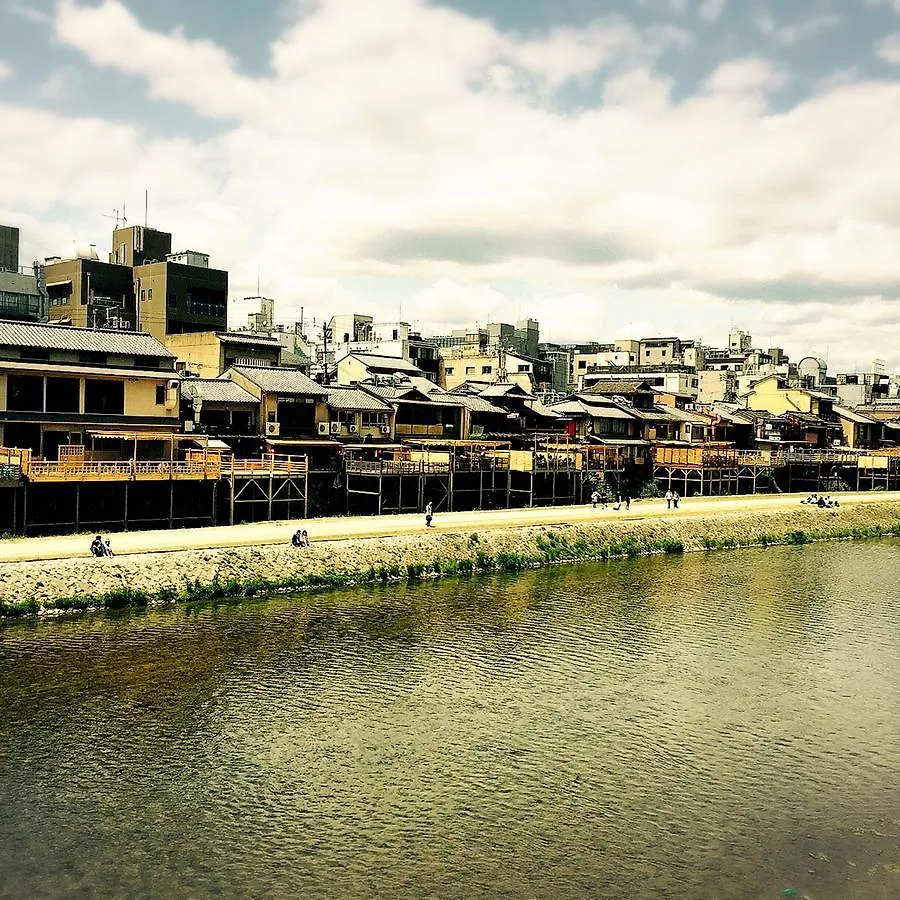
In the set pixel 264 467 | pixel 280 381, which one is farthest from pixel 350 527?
pixel 280 381

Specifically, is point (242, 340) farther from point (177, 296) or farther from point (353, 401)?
point (177, 296)

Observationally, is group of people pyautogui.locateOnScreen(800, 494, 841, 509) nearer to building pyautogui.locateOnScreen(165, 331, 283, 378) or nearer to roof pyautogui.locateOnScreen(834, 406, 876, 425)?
roof pyautogui.locateOnScreen(834, 406, 876, 425)

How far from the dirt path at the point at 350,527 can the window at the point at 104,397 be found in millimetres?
9139

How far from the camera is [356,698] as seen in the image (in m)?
28.2

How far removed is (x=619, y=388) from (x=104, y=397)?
61.7 m

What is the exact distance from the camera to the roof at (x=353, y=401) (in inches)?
2616

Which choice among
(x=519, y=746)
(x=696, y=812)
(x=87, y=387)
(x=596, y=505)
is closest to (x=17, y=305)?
(x=87, y=387)

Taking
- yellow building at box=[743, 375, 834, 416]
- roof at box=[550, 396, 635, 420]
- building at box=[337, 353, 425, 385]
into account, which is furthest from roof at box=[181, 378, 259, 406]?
yellow building at box=[743, 375, 834, 416]

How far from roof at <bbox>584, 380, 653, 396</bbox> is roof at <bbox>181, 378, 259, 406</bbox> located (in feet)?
161

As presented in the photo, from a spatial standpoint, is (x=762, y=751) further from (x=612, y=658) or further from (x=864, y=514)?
(x=864, y=514)

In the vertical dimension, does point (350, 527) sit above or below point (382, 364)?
below

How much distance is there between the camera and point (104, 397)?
52.6 metres

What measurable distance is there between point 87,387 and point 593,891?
44.1 m

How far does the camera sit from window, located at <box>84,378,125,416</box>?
171 ft
